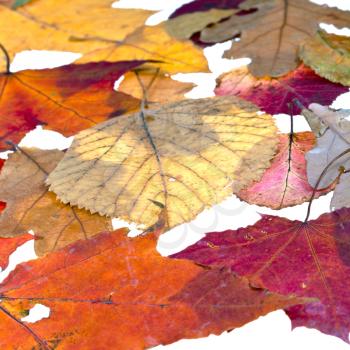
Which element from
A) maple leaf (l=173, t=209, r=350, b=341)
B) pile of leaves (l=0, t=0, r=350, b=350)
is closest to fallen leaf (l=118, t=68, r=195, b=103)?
pile of leaves (l=0, t=0, r=350, b=350)

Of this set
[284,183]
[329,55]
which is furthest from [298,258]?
[329,55]

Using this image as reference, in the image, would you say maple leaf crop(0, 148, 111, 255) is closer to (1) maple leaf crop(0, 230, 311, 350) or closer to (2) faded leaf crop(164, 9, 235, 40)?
(1) maple leaf crop(0, 230, 311, 350)

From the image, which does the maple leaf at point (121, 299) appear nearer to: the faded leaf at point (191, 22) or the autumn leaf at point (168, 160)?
Result: the autumn leaf at point (168, 160)

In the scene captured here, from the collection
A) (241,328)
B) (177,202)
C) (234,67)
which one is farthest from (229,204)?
(234,67)

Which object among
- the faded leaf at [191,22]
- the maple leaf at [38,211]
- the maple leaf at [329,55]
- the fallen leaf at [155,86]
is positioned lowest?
the fallen leaf at [155,86]

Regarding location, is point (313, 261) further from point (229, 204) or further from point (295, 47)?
point (295, 47)

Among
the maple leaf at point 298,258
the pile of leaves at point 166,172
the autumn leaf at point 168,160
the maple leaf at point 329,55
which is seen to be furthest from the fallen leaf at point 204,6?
the maple leaf at point 298,258
